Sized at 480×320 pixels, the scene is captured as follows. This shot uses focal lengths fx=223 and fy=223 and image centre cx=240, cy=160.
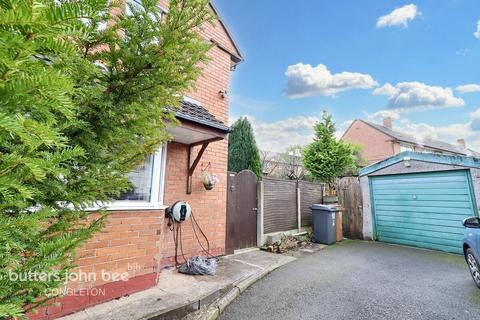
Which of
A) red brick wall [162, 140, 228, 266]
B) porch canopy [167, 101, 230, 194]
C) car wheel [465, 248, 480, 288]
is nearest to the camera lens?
porch canopy [167, 101, 230, 194]

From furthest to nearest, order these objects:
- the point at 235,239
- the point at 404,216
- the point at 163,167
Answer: the point at 404,216 → the point at 235,239 → the point at 163,167

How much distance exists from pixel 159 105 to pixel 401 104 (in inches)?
1397

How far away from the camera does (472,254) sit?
13.8 feet

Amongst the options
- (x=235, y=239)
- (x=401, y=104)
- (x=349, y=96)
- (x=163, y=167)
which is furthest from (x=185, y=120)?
(x=401, y=104)

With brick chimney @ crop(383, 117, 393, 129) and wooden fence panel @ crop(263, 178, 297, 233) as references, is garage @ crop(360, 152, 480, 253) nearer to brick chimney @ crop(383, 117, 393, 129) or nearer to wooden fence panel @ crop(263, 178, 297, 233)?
wooden fence panel @ crop(263, 178, 297, 233)

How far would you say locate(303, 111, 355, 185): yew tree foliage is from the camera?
10.8 metres

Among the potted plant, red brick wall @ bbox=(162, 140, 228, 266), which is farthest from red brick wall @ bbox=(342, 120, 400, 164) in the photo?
the potted plant

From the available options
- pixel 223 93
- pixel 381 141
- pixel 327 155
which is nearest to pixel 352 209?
pixel 327 155

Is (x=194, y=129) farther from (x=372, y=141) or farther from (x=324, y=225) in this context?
(x=372, y=141)

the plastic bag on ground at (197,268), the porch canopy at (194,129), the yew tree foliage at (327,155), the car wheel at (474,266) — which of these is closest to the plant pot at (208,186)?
the porch canopy at (194,129)

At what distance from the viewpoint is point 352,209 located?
9609 mm

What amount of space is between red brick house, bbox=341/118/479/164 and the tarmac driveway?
66.5 feet

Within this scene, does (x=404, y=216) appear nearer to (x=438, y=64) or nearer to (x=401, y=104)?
(x=438, y=64)

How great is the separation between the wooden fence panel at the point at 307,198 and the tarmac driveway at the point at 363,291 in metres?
2.62
